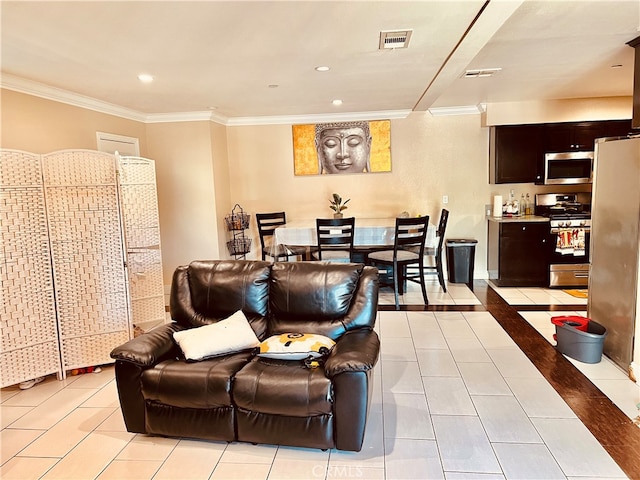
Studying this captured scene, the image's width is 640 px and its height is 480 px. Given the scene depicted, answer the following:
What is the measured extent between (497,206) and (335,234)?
2.46 meters

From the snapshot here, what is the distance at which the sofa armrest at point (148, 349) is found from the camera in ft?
7.68

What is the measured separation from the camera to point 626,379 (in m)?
2.96

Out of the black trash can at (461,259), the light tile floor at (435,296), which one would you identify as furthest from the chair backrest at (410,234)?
the black trash can at (461,259)

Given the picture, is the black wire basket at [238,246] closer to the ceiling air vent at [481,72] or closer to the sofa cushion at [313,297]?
the sofa cushion at [313,297]

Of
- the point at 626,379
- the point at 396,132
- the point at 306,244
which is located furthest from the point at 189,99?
the point at 626,379

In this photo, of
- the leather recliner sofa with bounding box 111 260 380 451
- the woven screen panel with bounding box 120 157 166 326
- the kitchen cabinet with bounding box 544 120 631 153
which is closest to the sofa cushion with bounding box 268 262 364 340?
the leather recliner sofa with bounding box 111 260 380 451

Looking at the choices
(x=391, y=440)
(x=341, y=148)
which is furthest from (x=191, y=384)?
(x=341, y=148)

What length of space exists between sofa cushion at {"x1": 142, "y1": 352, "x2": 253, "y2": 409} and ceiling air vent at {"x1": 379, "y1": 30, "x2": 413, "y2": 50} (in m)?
2.30

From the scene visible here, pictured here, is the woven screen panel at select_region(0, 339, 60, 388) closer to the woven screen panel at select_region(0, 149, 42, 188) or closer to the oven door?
the woven screen panel at select_region(0, 149, 42, 188)

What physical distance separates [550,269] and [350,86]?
3.50m

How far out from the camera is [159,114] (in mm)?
5457

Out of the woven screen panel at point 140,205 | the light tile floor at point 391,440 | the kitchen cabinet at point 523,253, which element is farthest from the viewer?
the kitchen cabinet at point 523,253

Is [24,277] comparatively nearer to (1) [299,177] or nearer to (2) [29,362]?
(2) [29,362]

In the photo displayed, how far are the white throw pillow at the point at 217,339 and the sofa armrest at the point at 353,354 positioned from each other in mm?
562
